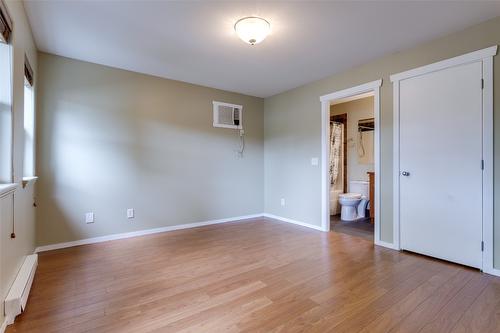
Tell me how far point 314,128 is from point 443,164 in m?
1.80

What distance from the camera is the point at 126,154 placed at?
137 inches

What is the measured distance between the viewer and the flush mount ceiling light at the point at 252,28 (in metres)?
2.19

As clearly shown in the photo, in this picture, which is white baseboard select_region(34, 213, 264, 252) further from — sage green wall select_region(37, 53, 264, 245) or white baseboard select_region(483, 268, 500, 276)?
white baseboard select_region(483, 268, 500, 276)

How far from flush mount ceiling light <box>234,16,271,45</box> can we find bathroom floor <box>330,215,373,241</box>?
9.51 ft

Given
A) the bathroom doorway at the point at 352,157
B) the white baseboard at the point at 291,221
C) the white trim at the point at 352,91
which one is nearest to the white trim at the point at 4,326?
the white baseboard at the point at 291,221

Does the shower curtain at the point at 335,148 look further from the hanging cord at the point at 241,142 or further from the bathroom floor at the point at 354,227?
the hanging cord at the point at 241,142

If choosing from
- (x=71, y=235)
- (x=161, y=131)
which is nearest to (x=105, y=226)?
(x=71, y=235)

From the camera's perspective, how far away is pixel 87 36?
2.57 meters

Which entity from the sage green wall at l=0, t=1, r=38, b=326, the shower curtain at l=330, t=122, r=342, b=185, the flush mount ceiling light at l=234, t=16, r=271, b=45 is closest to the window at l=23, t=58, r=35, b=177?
the sage green wall at l=0, t=1, r=38, b=326

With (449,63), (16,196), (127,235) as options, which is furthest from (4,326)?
(449,63)

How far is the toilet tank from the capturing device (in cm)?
495

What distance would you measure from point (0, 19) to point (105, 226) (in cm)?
248

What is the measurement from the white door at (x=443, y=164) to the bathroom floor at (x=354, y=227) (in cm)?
78

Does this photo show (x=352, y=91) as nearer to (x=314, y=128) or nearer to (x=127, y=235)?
(x=314, y=128)
